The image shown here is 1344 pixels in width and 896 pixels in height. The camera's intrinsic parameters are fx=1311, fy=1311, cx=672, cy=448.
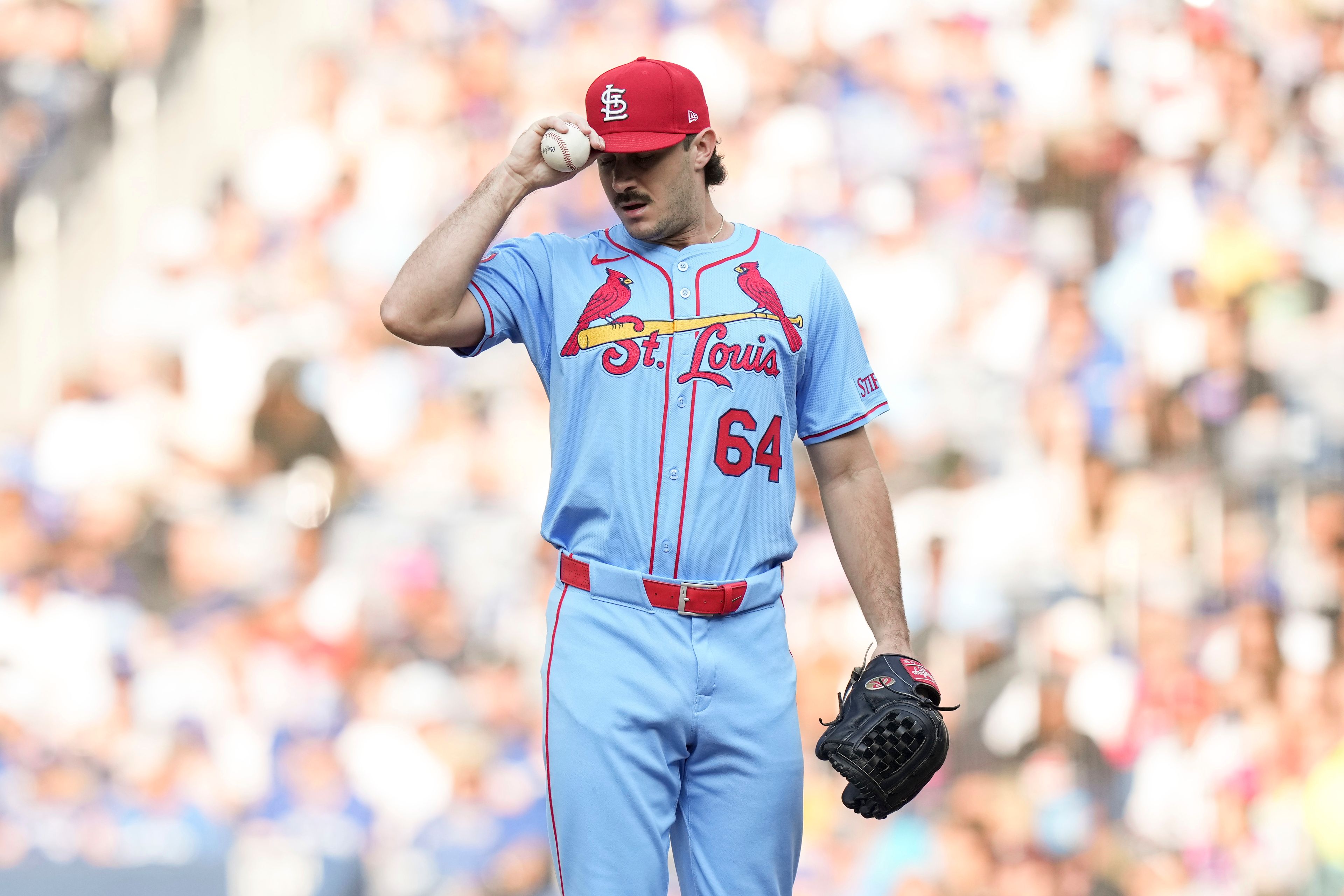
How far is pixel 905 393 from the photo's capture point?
13.0 ft

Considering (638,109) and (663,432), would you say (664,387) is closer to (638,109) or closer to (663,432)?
(663,432)

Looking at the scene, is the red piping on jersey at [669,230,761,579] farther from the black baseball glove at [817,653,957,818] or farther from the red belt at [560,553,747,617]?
the black baseball glove at [817,653,957,818]

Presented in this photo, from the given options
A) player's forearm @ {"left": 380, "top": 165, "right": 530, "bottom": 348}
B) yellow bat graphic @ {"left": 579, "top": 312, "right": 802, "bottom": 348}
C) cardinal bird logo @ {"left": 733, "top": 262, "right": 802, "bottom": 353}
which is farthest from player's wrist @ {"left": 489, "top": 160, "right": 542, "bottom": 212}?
cardinal bird logo @ {"left": 733, "top": 262, "right": 802, "bottom": 353}

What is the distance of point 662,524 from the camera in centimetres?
202

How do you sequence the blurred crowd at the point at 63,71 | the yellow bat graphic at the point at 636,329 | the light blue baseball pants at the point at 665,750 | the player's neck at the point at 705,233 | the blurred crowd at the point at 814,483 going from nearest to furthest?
the light blue baseball pants at the point at 665,750, the yellow bat graphic at the point at 636,329, the player's neck at the point at 705,233, the blurred crowd at the point at 814,483, the blurred crowd at the point at 63,71

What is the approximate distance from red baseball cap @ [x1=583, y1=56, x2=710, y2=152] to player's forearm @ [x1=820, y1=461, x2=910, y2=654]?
64 centimetres

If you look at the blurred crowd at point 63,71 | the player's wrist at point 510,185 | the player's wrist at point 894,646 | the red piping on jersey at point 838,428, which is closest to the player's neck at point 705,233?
the player's wrist at point 510,185

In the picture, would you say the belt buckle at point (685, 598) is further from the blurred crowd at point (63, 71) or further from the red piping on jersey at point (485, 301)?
the blurred crowd at point (63, 71)

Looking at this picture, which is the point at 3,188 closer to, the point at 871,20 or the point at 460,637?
the point at 460,637

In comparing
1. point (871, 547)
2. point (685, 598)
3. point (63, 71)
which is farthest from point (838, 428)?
point (63, 71)

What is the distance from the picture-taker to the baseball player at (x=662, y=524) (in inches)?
77.8

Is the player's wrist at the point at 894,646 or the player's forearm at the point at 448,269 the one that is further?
the player's wrist at the point at 894,646

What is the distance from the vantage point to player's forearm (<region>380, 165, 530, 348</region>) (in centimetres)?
199

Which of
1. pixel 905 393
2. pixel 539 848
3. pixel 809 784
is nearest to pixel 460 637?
pixel 539 848
